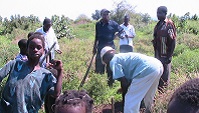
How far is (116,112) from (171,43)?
1.31 meters

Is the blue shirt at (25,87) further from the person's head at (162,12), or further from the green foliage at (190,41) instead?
the green foliage at (190,41)

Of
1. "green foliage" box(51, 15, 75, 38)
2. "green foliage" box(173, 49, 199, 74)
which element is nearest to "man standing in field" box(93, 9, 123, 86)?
"green foliage" box(173, 49, 199, 74)

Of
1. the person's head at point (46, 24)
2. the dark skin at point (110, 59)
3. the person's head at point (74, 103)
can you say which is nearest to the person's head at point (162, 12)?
the dark skin at point (110, 59)

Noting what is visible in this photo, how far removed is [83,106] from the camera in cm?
200

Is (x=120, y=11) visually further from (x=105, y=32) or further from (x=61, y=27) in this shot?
(x=105, y=32)

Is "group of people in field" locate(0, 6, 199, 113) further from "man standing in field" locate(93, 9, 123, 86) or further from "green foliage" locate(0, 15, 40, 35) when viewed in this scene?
"green foliage" locate(0, 15, 40, 35)

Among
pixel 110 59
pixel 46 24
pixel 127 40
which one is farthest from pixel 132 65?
pixel 127 40

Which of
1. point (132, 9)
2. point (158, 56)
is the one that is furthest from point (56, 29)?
A: point (158, 56)

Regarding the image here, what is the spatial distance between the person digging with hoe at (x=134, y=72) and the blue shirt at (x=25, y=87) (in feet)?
4.32

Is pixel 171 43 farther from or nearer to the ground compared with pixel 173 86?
farther from the ground

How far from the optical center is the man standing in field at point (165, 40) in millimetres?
5234

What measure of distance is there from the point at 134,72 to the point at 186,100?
2.99 meters

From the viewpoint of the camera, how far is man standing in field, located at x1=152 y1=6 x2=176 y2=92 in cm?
523

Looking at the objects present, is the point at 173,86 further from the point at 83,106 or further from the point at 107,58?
the point at 83,106
